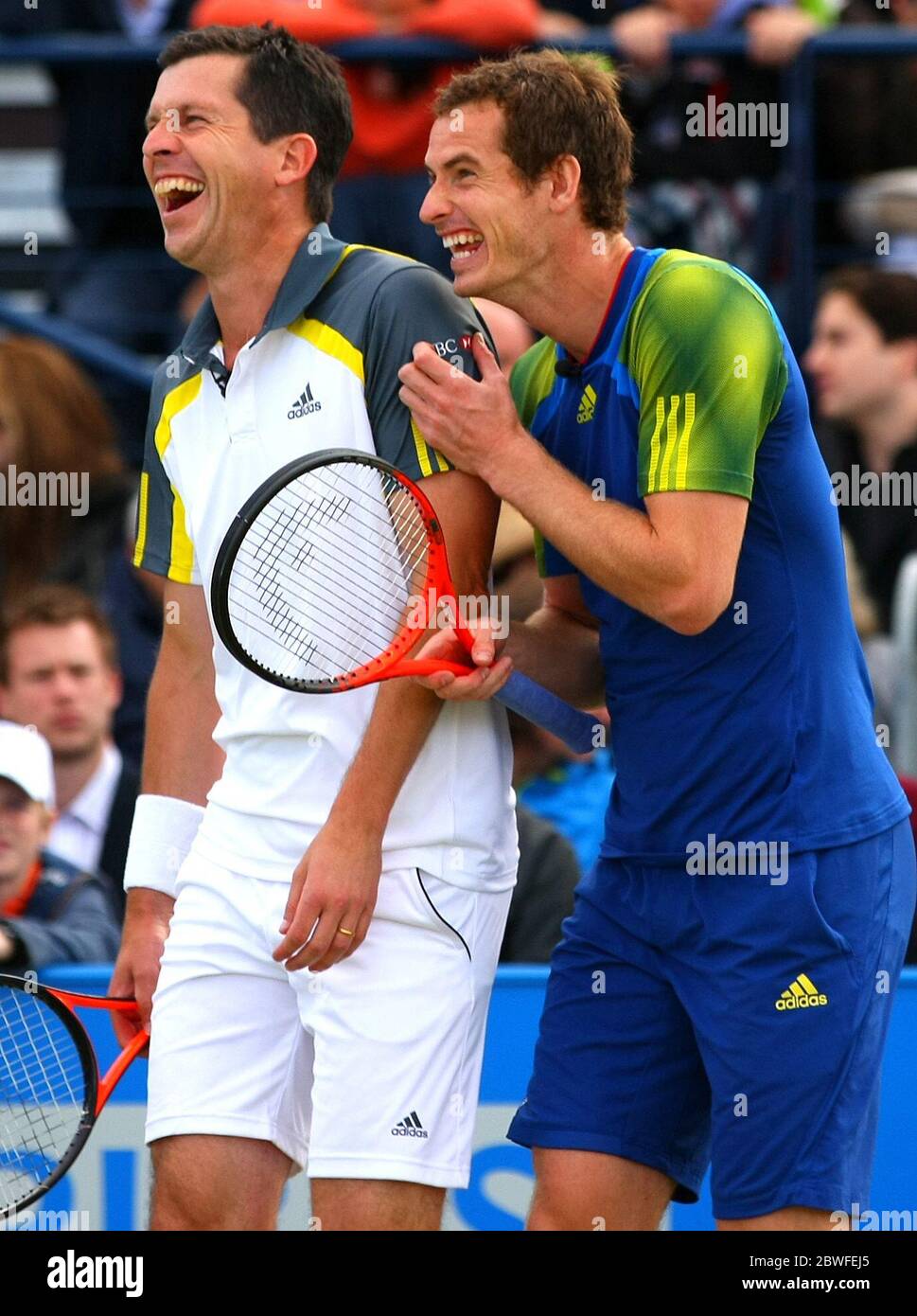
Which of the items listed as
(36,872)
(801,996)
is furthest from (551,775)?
(801,996)

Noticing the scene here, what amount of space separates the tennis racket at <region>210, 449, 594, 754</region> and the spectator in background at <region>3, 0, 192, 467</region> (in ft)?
12.4

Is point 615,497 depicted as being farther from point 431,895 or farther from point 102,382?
point 102,382

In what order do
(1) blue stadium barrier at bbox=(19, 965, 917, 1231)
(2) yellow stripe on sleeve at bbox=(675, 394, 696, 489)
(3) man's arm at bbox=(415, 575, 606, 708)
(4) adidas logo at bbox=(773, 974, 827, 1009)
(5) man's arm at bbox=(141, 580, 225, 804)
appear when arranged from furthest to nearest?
(1) blue stadium barrier at bbox=(19, 965, 917, 1231) < (5) man's arm at bbox=(141, 580, 225, 804) < (3) man's arm at bbox=(415, 575, 606, 708) < (4) adidas logo at bbox=(773, 974, 827, 1009) < (2) yellow stripe on sleeve at bbox=(675, 394, 696, 489)

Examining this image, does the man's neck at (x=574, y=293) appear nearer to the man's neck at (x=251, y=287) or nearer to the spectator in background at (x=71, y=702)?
the man's neck at (x=251, y=287)

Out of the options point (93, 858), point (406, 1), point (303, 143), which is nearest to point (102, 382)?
point (406, 1)

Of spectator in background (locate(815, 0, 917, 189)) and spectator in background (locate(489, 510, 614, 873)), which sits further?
spectator in background (locate(815, 0, 917, 189))

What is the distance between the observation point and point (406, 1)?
6.63 m

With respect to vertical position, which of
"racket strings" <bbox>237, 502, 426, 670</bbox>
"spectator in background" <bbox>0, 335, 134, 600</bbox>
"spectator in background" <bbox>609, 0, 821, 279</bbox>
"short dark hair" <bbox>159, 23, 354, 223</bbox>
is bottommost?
"racket strings" <bbox>237, 502, 426, 670</bbox>

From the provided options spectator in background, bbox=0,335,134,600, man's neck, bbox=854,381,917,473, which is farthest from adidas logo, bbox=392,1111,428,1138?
spectator in background, bbox=0,335,134,600

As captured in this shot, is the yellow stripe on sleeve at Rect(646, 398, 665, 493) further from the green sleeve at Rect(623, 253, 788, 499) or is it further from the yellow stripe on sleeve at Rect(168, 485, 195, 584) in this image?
the yellow stripe on sleeve at Rect(168, 485, 195, 584)

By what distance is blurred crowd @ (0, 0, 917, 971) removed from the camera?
5410 mm

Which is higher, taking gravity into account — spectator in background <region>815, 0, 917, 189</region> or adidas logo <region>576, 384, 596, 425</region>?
spectator in background <region>815, 0, 917, 189</region>

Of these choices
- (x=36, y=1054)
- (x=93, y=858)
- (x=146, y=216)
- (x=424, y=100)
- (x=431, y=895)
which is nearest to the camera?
(x=431, y=895)
